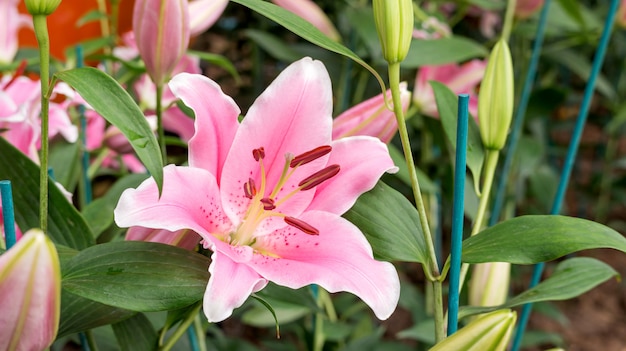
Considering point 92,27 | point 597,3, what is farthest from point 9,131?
point 597,3

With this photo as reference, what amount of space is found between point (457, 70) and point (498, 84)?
391 mm

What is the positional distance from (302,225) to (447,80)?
522 millimetres

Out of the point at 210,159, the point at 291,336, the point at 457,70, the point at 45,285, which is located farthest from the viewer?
the point at 291,336

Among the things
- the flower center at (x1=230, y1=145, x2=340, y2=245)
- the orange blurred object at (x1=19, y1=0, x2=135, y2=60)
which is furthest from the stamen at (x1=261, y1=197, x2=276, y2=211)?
the orange blurred object at (x1=19, y1=0, x2=135, y2=60)

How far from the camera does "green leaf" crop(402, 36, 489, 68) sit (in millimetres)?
797

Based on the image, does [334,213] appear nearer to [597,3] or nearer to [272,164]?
[272,164]

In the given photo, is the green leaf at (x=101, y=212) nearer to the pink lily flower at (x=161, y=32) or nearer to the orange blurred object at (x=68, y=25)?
the pink lily flower at (x=161, y=32)

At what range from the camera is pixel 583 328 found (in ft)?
4.84

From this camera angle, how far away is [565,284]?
486mm

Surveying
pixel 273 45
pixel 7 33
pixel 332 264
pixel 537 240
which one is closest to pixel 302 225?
pixel 332 264

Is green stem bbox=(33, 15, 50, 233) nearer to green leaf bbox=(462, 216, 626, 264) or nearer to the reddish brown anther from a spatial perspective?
the reddish brown anther

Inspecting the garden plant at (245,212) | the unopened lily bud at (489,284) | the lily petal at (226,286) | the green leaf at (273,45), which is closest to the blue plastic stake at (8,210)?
the garden plant at (245,212)

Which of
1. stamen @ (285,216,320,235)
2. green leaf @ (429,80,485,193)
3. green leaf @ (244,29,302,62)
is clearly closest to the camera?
stamen @ (285,216,320,235)

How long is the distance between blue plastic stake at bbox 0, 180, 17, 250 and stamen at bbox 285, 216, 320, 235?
0.46ft
